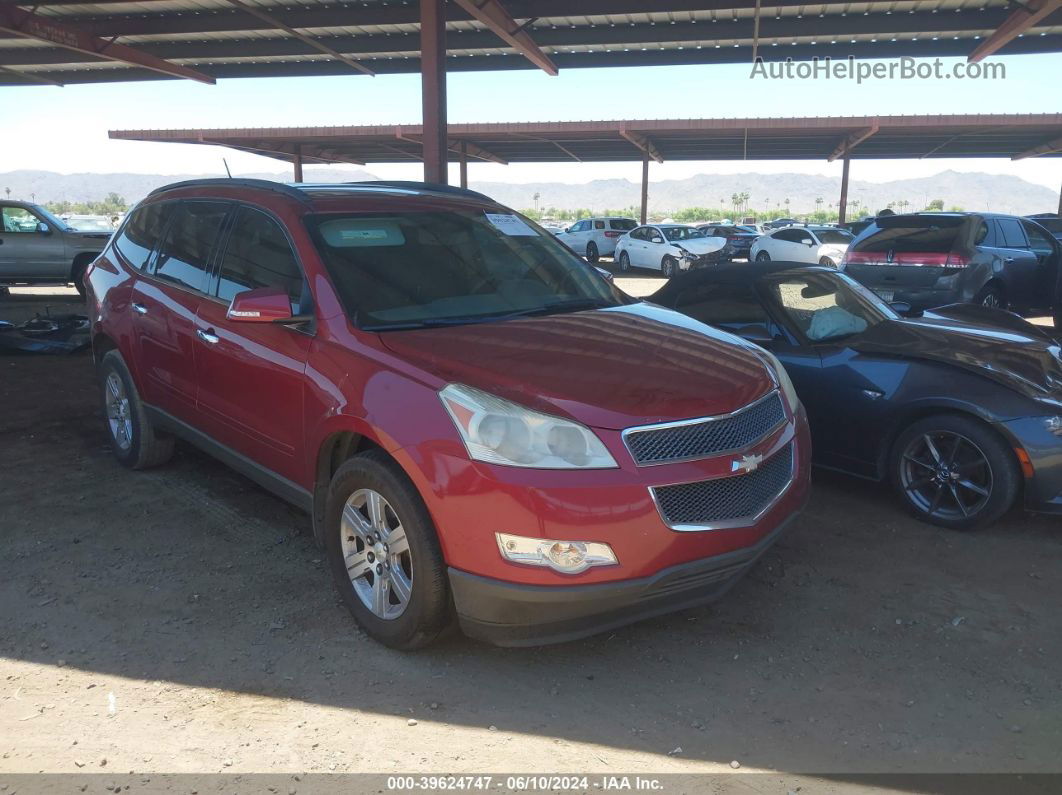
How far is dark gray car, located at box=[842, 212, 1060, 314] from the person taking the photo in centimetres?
1034

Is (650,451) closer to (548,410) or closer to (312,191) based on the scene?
(548,410)

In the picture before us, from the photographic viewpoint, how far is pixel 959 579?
158 inches

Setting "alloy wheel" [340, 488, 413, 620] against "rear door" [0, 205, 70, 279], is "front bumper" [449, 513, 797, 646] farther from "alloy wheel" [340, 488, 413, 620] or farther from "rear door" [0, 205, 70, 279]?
"rear door" [0, 205, 70, 279]

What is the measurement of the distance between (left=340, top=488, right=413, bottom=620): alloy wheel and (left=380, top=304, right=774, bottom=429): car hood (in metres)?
0.61

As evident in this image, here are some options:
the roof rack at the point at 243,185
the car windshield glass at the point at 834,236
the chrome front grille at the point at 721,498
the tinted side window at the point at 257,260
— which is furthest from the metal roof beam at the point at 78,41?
the car windshield glass at the point at 834,236

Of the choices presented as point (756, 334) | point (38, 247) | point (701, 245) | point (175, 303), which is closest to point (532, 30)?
point (38, 247)

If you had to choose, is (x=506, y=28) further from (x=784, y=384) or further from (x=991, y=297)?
(x=784, y=384)

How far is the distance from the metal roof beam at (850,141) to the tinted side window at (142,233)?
27528 mm

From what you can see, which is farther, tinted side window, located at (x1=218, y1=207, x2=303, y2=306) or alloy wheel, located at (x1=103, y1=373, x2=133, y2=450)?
alloy wheel, located at (x1=103, y1=373, x2=133, y2=450)

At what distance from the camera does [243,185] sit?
441cm

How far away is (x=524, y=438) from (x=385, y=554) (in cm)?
80

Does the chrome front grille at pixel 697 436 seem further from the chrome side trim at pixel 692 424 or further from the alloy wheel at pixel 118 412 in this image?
the alloy wheel at pixel 118 412

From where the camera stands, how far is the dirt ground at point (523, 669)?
2.73 m

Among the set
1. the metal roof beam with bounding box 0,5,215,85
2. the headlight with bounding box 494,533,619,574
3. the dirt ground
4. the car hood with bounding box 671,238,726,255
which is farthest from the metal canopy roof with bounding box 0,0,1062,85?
the headlight with bounding box 494,533,619,574
